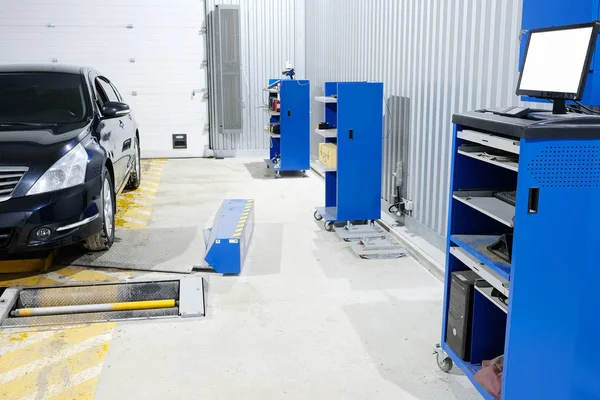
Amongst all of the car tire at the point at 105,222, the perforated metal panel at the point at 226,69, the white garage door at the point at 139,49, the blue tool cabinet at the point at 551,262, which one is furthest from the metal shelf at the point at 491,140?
the white garage door at the point at 139,49

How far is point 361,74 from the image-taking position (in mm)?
7938

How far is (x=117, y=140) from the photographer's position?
241 inches

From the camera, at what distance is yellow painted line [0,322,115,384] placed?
343 cm

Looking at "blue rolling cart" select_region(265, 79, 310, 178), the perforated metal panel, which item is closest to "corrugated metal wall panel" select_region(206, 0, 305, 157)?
the perforated metal panel

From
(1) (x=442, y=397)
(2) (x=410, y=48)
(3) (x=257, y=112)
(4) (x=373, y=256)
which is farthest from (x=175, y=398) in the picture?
(3) (x=257, y=112)

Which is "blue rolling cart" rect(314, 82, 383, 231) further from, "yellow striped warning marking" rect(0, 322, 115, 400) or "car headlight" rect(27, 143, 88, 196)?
"yellow striped warning marking" rect(0, 322, 115, 400)

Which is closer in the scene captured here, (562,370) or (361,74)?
(562,370)

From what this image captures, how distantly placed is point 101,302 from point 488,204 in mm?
2801

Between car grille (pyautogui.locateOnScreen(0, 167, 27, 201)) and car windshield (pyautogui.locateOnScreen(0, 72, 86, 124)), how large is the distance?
3.05ft

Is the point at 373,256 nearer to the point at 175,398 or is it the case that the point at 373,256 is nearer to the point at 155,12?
the point at 175,398

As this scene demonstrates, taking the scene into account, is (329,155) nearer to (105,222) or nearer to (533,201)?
(105,222)

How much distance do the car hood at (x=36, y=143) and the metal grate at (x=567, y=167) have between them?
3445 millimetres

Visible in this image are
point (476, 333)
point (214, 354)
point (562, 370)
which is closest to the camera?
point (562, 370)

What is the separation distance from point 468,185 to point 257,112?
921 centimetres
